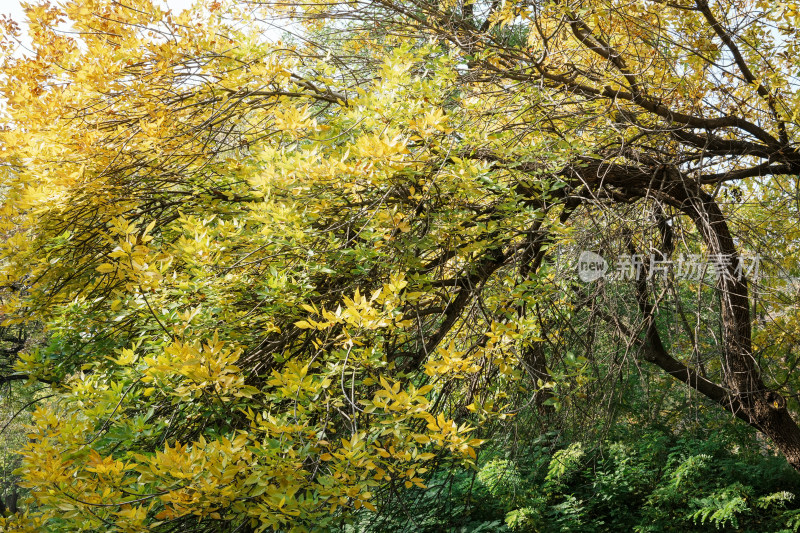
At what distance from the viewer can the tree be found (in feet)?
6.89

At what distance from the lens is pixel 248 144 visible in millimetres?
3893

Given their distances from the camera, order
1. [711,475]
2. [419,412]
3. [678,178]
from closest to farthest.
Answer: [419,412]
[678,178]
[711,475]

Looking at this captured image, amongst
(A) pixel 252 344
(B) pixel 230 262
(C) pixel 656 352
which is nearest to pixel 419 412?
(A) pixel 252 344

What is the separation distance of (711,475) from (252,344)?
16.8 feet

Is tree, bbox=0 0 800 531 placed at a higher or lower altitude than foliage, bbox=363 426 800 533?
higher

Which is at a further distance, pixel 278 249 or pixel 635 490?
pixel 635 490

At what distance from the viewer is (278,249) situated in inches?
107

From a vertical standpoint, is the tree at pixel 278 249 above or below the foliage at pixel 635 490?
above

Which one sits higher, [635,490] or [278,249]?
[278,249]

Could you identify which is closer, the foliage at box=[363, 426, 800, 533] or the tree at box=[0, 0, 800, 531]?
the tree at box=[0, 0, 800, 531]

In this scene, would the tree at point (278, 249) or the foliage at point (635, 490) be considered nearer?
the tree at point (278, 249)

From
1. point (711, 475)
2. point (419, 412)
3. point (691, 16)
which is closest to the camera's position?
→ point (419, 412)

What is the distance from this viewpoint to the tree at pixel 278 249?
2.10 m

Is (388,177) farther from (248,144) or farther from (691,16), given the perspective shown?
(691,16)
